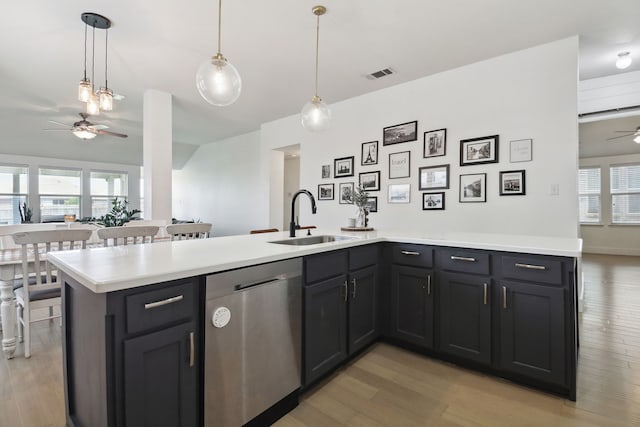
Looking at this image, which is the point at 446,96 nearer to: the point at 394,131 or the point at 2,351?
the point at 394,131

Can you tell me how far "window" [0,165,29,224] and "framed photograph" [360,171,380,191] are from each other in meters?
8.49

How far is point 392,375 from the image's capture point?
6.59 ft

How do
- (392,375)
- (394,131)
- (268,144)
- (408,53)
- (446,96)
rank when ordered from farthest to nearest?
1. (268,144)
2. (394,131)
3. (446,96)
4. (408,53)
5. (392,375)

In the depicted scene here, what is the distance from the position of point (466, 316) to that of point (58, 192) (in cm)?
1003

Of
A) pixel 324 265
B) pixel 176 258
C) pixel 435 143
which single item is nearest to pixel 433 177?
pixel 435 143

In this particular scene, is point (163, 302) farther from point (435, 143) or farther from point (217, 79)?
point (435, 143)

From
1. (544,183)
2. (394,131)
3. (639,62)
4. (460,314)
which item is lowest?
(460,314)

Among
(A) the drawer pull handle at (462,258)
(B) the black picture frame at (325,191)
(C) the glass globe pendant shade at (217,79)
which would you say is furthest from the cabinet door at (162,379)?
(B) the black picture frame at (325,191)

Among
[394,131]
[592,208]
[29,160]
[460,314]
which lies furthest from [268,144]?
[592,208]

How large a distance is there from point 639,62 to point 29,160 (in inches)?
460

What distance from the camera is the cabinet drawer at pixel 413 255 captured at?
2176 millimetres

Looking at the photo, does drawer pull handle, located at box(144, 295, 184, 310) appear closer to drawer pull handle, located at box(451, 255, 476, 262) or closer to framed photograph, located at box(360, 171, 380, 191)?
drawer pull handle, located at box(451, 255, 476, 262)

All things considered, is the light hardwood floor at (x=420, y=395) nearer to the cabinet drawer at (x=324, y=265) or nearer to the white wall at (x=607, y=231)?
the cabinet drawer at (x=324, y=265)

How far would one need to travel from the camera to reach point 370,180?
459 centimetres
